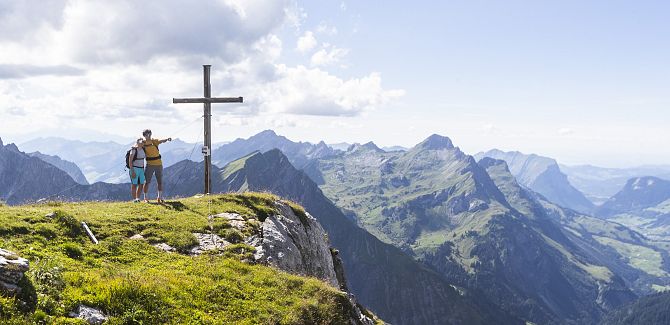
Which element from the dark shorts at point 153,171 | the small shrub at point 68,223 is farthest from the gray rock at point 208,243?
the dark shorts at point 153,171

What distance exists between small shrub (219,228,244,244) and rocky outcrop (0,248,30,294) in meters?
11.2

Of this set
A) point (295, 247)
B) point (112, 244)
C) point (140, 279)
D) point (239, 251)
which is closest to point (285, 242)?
point (295, 247)

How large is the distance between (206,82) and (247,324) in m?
21.1

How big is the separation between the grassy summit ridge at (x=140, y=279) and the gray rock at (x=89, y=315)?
220 millimetres

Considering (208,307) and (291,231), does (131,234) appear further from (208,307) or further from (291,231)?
(291,231)

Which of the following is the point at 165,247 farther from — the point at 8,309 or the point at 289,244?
the point at 8,309

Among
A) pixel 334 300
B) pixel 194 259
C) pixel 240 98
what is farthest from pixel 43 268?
pixel 240 98

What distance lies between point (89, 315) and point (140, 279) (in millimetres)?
2746

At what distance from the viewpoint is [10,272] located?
11438 mm

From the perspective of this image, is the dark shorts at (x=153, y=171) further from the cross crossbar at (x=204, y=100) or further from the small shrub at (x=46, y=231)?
the small shrub at (x=46, y=231)

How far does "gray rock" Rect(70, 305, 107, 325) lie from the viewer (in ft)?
39.8

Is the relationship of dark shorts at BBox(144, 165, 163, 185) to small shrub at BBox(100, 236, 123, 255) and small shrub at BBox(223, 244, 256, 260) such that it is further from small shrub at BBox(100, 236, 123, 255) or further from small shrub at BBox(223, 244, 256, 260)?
small shrub at BBox(223, 244, 256, 260)

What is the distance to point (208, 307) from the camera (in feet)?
48.7

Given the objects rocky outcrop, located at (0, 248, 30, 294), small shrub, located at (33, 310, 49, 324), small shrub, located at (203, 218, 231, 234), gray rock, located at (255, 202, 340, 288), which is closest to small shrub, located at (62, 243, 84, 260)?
rocky outcrop, located at (0, 248, 30, 294)
